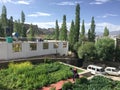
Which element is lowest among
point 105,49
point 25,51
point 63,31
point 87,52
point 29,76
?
point 29,76

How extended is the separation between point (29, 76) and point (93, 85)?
593cm

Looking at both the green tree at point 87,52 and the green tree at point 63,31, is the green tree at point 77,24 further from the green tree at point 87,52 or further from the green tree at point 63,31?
the green tree at point 87,52

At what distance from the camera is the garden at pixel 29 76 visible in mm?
16480

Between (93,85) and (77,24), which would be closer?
(93,85)

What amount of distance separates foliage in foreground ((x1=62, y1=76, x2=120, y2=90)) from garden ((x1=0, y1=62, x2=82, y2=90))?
2.25 m

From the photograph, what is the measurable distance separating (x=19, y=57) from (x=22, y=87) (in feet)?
27.1

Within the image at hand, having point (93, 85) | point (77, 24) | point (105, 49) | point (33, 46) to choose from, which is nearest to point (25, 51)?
point (33, 46)

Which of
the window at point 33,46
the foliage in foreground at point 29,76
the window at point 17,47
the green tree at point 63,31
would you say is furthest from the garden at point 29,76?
the green tree at point 63,31

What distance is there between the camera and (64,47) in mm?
30281

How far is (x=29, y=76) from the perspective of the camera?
1806cm

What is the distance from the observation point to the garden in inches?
649

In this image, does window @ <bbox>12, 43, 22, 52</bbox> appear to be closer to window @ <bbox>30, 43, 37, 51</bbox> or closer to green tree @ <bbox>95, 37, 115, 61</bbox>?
window @ <bbox>30, 43, 37, 51</bbox>

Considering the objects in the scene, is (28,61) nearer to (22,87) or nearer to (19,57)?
(19,57)

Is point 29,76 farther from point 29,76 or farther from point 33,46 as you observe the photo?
point 33,46
